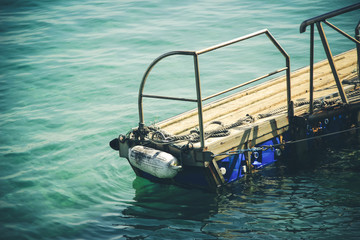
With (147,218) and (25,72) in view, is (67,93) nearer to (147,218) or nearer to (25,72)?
(25,72)

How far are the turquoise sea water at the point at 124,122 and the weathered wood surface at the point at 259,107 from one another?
77 cm

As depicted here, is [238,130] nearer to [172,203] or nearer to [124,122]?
[172,203]

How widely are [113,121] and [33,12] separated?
11505 millimetres

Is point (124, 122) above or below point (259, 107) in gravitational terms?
below

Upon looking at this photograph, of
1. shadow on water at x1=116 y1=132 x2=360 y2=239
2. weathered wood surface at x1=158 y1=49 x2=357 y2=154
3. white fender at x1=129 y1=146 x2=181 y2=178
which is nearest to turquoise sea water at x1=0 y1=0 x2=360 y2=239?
shadow on water at x1=116 y1=132 x2=360 y2=239

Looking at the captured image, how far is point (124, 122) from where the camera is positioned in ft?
35.2

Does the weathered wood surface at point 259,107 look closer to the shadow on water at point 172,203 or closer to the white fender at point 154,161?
the white fender at point 154,161

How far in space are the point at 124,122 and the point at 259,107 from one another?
3.77 meters

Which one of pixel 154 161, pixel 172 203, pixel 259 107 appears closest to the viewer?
pixel 154 161

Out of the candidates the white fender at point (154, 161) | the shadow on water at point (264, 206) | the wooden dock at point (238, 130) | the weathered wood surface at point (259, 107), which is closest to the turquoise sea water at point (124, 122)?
the shadow on water at point (264, 206)

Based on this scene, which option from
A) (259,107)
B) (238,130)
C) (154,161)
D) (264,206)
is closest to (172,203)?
(154,161)

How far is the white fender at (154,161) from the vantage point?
6402 mm

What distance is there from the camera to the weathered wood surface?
6.88 meters

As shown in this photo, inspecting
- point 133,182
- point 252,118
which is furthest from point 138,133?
point 252,118
